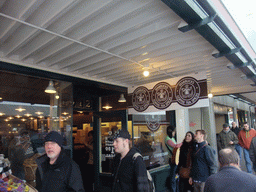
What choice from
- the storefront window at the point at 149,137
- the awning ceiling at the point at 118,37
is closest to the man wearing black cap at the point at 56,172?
the awning ceiling at the point at 118,37

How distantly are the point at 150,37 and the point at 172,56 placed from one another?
1.03 m

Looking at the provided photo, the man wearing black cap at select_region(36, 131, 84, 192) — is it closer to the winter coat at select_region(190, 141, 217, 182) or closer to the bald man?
the bald man

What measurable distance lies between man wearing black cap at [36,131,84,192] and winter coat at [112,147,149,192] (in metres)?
0.50

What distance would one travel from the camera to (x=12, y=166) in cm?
526

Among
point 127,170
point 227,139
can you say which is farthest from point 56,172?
point 227,139

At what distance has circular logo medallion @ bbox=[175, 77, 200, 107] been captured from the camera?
14.8 ft

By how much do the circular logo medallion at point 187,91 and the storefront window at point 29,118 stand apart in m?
2.75

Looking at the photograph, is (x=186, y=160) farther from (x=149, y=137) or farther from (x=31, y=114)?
(x=31, y=114)

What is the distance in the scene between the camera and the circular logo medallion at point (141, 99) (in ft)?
18.0

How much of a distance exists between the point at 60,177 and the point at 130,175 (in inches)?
33.5

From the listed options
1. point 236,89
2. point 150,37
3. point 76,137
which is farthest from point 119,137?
point 76,137

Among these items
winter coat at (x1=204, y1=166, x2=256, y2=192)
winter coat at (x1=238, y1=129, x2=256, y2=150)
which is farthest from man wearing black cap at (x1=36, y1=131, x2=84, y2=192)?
winter coat at (x1=238, y1=129, x2=256, y2=150)

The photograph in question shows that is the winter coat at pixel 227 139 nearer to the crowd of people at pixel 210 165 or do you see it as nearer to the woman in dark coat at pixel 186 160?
the crowd of people at pixel 210 165

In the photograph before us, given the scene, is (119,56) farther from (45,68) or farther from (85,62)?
(45,68)
